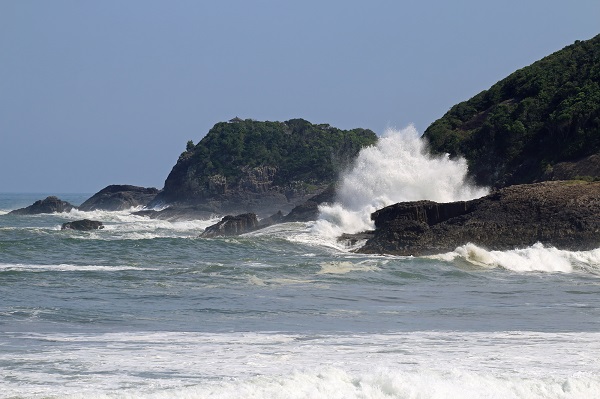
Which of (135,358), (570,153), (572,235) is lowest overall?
(135,358)

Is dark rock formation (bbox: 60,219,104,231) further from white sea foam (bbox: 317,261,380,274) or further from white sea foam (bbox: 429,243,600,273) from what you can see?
white sea foam (bbox: 429,243,600,273)

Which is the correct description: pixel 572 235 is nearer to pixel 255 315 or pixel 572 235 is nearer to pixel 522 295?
pixel 522 295

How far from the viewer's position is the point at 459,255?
28.9 meters

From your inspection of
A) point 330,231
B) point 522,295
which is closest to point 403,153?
A: point 330,231

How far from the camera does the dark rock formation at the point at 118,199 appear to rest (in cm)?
9306

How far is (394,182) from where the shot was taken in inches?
1753

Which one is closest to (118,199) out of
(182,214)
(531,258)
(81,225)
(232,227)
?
(182,214)

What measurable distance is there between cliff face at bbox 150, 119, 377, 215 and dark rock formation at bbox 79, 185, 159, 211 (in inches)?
129

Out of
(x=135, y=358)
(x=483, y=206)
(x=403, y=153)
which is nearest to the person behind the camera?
(x=135, y=358)

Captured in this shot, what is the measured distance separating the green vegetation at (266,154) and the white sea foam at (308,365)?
7075 centimetres

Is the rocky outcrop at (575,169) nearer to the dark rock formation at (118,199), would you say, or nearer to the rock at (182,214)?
the rock at (182,214)

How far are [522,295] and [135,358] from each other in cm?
1068

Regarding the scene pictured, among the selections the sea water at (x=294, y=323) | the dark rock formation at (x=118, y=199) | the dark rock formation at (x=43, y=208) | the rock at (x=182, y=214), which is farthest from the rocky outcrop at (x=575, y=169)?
the dark rock formation at (x=118, y=199)

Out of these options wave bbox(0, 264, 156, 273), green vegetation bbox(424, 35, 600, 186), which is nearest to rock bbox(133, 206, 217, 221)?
green vegetation bbox(424, 35, 600, 186)
